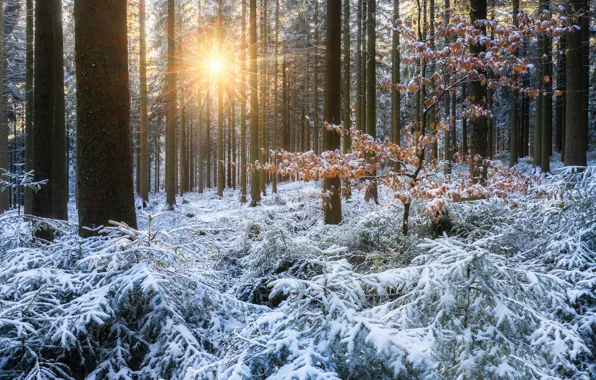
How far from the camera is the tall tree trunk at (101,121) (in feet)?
14.0

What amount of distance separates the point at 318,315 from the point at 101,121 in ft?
12.5

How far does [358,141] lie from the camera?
6281 mm

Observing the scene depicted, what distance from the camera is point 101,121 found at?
434cm

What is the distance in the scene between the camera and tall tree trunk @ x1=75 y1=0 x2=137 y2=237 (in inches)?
Answer: 167

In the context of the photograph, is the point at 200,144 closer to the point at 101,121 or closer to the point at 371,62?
the point at 371,62

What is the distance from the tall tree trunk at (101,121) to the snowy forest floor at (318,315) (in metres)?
0.79

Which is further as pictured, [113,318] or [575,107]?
[575,107]

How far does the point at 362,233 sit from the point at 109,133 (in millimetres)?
4472

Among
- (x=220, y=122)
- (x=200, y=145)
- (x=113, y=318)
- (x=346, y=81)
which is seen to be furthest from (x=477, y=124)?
(x=200, y=145)

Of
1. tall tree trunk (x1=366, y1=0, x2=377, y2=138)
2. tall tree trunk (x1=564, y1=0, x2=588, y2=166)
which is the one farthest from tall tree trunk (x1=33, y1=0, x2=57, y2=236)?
tall tree trunk (x1=564, y1=0, x2=588, y2=166)

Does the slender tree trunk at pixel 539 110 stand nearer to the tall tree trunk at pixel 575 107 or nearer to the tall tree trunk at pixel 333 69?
the tall tree trunk at pixel 575 107

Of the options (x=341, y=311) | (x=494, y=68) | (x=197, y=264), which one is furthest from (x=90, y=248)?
(x=494, y=68)

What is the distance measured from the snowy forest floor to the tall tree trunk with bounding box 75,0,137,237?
0.79 meters

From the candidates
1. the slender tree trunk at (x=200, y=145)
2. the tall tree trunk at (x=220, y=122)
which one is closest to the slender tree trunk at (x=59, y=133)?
the tall tree trunk at (x=220, y=122)
